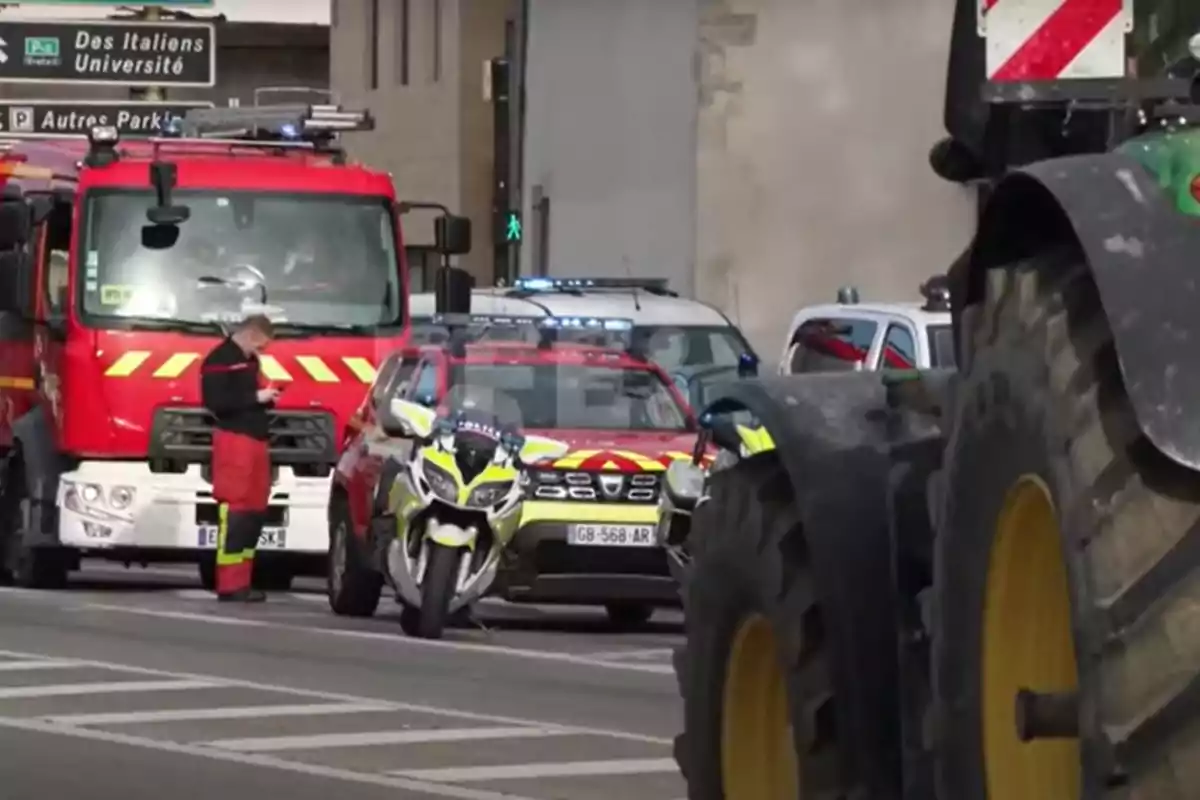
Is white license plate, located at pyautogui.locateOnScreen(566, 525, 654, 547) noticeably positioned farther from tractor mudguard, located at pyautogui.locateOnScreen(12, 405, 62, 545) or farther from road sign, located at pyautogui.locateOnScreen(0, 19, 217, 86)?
road sign, located at pyautogui.locateOnScreen(0, 19, 217, 86)

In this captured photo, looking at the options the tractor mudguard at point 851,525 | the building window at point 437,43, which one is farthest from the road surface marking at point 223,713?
the building window at point 437,43

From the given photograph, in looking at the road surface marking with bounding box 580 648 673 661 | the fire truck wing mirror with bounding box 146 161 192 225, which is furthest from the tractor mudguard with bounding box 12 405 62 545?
the road surface marking with bounding box 580 648 673 661

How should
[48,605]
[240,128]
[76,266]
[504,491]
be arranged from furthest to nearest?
[240,128]
[76,266]
[48,605]
[504,491]

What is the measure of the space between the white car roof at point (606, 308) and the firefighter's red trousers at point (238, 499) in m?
5.12

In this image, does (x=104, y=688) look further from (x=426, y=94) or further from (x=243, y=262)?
(x=426, y=94)

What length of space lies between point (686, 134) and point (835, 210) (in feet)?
7.86

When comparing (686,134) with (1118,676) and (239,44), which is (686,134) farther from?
(1118,676)

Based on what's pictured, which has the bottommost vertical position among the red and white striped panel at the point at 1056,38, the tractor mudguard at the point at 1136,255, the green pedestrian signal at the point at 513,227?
the green pedestrian signal at the point at 513,227

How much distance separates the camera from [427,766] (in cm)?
1243

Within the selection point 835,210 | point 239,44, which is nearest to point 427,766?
point 835,210

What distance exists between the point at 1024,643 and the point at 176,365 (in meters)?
17.7

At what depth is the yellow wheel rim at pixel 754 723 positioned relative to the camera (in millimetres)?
6961

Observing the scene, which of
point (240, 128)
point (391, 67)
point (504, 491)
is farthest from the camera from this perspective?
point (391, 67)

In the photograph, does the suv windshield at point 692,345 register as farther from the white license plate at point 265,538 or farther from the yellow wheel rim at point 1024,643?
the yellow wheel rim at point 1024,643
